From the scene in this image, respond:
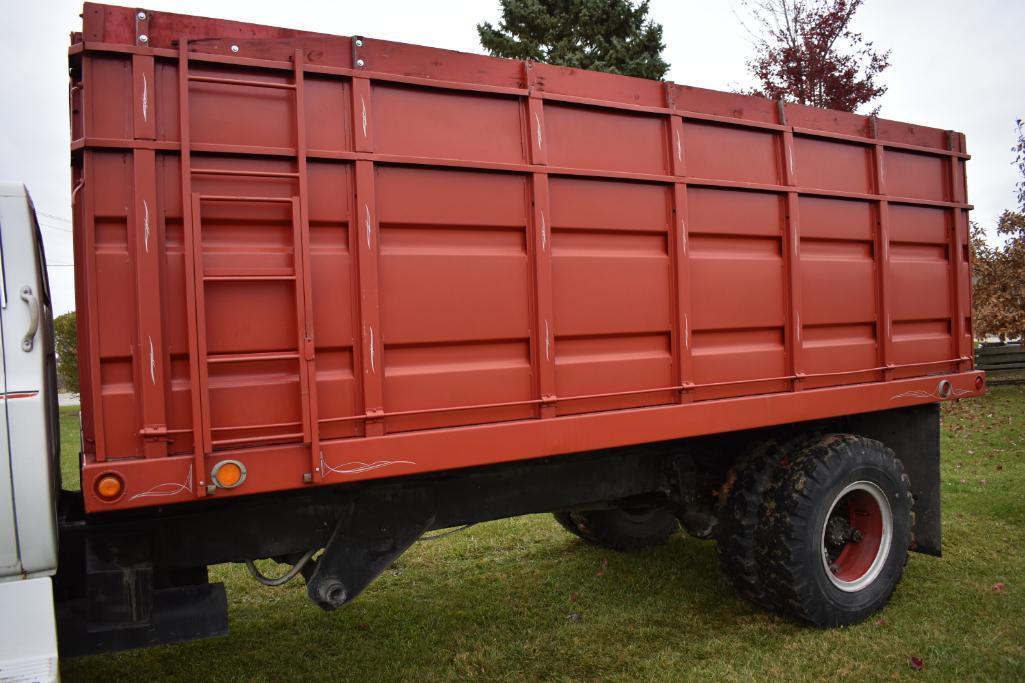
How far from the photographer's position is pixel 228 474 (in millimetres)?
2590

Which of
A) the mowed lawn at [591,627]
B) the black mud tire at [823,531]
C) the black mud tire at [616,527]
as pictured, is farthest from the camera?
the black mud tire at [616,527]

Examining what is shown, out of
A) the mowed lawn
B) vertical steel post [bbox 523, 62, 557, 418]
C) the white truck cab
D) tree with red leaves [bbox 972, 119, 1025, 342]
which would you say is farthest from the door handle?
tree with red leaves [bbox 972, 119, 1025, 342]

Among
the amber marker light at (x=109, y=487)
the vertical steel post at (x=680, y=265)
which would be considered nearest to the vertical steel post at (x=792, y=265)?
the vertical steel post at (x=680, y=265)

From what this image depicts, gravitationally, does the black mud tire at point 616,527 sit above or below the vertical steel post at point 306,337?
below

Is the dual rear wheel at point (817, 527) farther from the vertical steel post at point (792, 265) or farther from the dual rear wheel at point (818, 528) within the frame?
the vertical steel post at point (792, 265)

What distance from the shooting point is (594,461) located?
12.2 ft

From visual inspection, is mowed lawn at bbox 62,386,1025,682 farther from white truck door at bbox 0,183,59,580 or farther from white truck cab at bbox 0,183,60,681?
white truck door at bbox 0,183,59,580

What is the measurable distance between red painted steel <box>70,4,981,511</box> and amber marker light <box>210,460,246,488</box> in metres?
0.04

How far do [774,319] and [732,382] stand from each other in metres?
0.46

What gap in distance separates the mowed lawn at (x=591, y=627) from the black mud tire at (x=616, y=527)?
10 cm

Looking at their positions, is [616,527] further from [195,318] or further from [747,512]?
[195,318]

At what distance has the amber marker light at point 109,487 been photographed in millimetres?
2446

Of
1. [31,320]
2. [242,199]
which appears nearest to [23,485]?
[31,320]

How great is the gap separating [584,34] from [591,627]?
12.6 m
